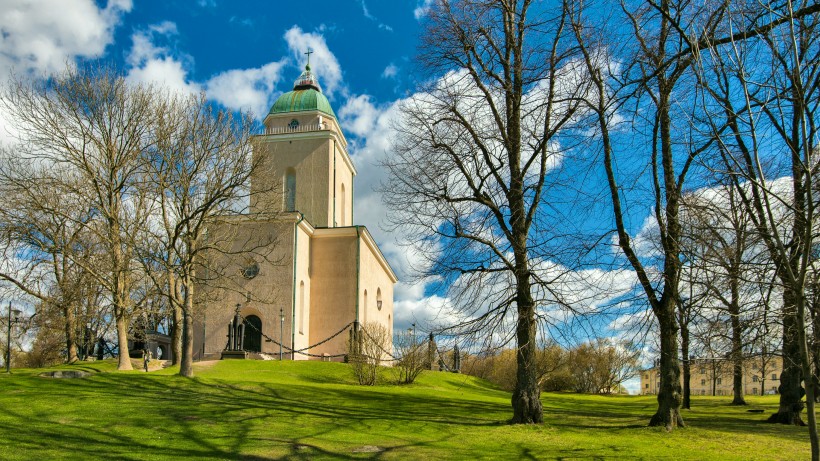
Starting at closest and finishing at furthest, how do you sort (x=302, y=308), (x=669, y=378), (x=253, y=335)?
(x=669, y=378), (x=253, y=335), (x=302, y=308)

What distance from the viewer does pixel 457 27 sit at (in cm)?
1364

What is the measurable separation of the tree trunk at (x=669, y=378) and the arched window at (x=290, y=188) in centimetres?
2462

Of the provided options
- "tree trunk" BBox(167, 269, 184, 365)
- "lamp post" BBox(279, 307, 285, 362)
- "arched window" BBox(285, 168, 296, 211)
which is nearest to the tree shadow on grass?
"tree trunk" BBox(167, 269, 184, 365)

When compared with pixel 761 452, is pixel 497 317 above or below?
above

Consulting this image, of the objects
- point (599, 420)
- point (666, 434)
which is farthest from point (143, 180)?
point (666, 434)

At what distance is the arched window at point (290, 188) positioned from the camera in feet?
113

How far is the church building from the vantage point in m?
28.8

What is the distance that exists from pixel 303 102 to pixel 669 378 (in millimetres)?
28341

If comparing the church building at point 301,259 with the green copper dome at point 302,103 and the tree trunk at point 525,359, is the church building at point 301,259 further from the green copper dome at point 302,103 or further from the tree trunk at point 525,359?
the tree trunk at point 525,359

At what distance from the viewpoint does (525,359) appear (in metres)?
12.6

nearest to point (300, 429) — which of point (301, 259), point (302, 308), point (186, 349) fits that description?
point (186, 349)

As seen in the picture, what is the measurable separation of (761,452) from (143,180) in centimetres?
1840

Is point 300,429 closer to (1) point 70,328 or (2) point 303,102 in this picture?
(1) point 70,328

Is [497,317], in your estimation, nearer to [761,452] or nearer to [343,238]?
[761,452]
